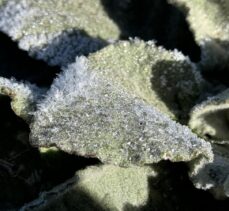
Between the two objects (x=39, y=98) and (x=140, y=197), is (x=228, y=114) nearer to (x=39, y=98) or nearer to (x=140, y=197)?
(x=140, y=197)

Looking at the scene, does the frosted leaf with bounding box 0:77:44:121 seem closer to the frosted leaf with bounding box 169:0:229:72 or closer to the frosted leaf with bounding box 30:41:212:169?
the frosted leaf with bounding box 30:41:212:169

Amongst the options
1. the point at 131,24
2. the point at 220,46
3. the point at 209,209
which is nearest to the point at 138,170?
the point at 209,209

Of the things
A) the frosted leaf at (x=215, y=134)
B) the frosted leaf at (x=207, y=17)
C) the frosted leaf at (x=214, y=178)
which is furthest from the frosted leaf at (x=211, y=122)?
the frosted leaf at (x=207, y=17)

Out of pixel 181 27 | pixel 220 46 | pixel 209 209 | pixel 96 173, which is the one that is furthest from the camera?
pixel 181 27

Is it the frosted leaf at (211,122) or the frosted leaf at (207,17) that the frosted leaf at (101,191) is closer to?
the frosted leaf at (211,122)

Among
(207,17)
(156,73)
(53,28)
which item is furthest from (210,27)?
(53,28)
